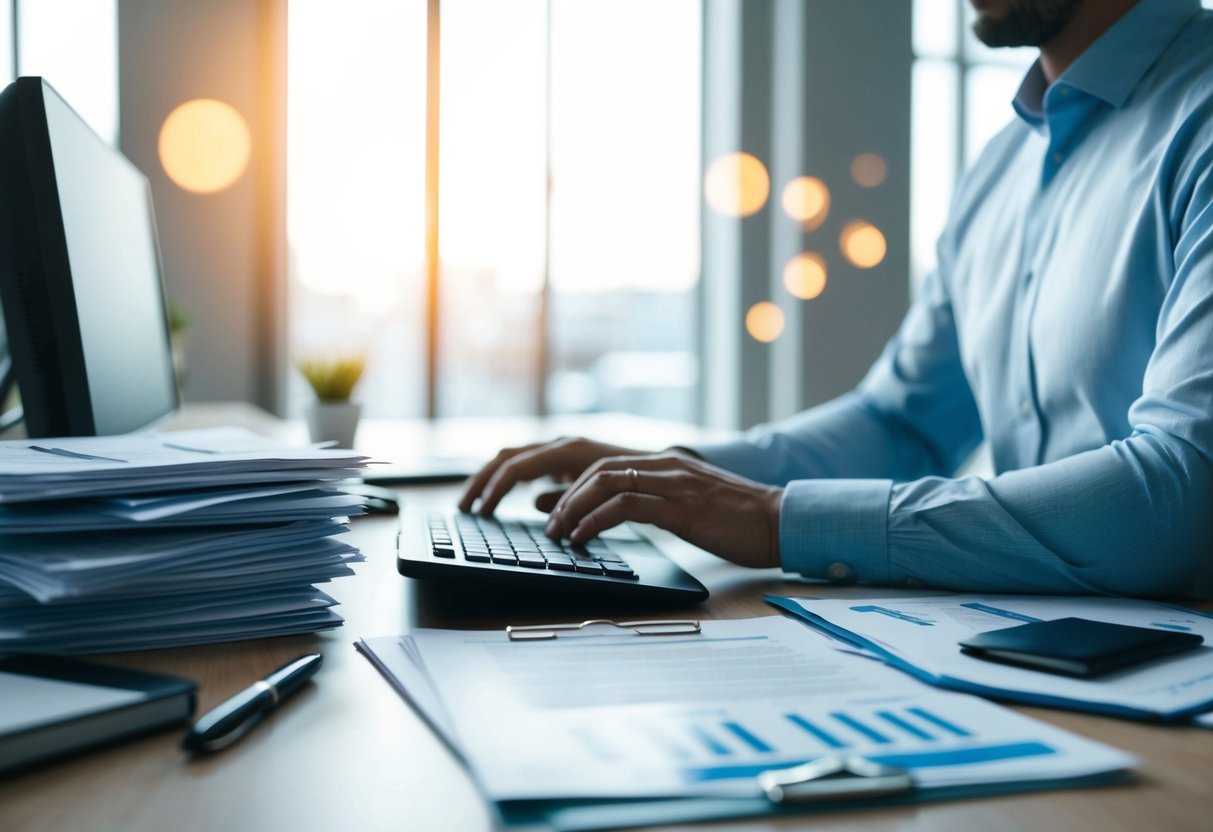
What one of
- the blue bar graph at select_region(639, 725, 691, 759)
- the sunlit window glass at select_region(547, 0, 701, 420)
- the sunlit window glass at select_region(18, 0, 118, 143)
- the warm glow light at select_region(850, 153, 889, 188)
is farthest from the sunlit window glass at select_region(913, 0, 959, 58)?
the blue bar graph at select_region(639, 725, 691, 759)

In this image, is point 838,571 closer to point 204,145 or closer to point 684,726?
point 684,726

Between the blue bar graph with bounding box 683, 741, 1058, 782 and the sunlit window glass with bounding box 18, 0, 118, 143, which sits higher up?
the sunlit window glass with bounding box 18, 0, 118, 143

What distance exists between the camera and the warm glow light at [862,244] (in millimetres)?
4840

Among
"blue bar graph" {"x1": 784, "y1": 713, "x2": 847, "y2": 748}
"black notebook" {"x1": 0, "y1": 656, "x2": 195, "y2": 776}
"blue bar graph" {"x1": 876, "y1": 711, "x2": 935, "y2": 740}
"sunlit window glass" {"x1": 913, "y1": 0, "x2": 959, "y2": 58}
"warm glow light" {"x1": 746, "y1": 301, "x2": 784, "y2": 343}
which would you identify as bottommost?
"blue bar graph" {"x1": 876, "y1": 711, "x2": 935, "y2": 740}

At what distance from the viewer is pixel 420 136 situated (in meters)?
4.61

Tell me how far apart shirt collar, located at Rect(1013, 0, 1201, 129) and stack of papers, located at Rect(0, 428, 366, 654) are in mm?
935

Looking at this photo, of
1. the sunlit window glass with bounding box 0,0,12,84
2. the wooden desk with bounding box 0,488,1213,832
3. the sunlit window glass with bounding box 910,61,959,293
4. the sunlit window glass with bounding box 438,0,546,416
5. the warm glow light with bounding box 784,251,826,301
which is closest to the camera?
the wooden desk with bounding box 0,488,1213,832

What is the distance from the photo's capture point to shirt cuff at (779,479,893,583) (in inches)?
30.7

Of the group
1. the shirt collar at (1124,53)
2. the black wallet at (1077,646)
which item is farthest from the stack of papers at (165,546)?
the shirt collar at (1124,53)

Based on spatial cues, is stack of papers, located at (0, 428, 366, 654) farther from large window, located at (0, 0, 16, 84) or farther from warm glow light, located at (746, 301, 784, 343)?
warm glow light, located at (746, 301, 784, 343)

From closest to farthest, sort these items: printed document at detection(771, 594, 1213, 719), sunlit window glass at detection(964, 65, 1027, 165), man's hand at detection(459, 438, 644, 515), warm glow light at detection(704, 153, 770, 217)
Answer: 1. printed document at detection(771, 594, 1213, 719)
2. man's hand at detection(459, 438, 644, 515)
3. warm glow light at detection(704, 153, 770, 217)
4. sunlit window glass at detection(964, 65, 1027, 165)

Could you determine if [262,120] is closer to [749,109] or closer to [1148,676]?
[749,109]

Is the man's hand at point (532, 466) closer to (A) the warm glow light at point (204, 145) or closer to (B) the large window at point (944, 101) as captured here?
(A) the warm glow light at point (204, 145)

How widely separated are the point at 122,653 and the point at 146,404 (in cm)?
82
